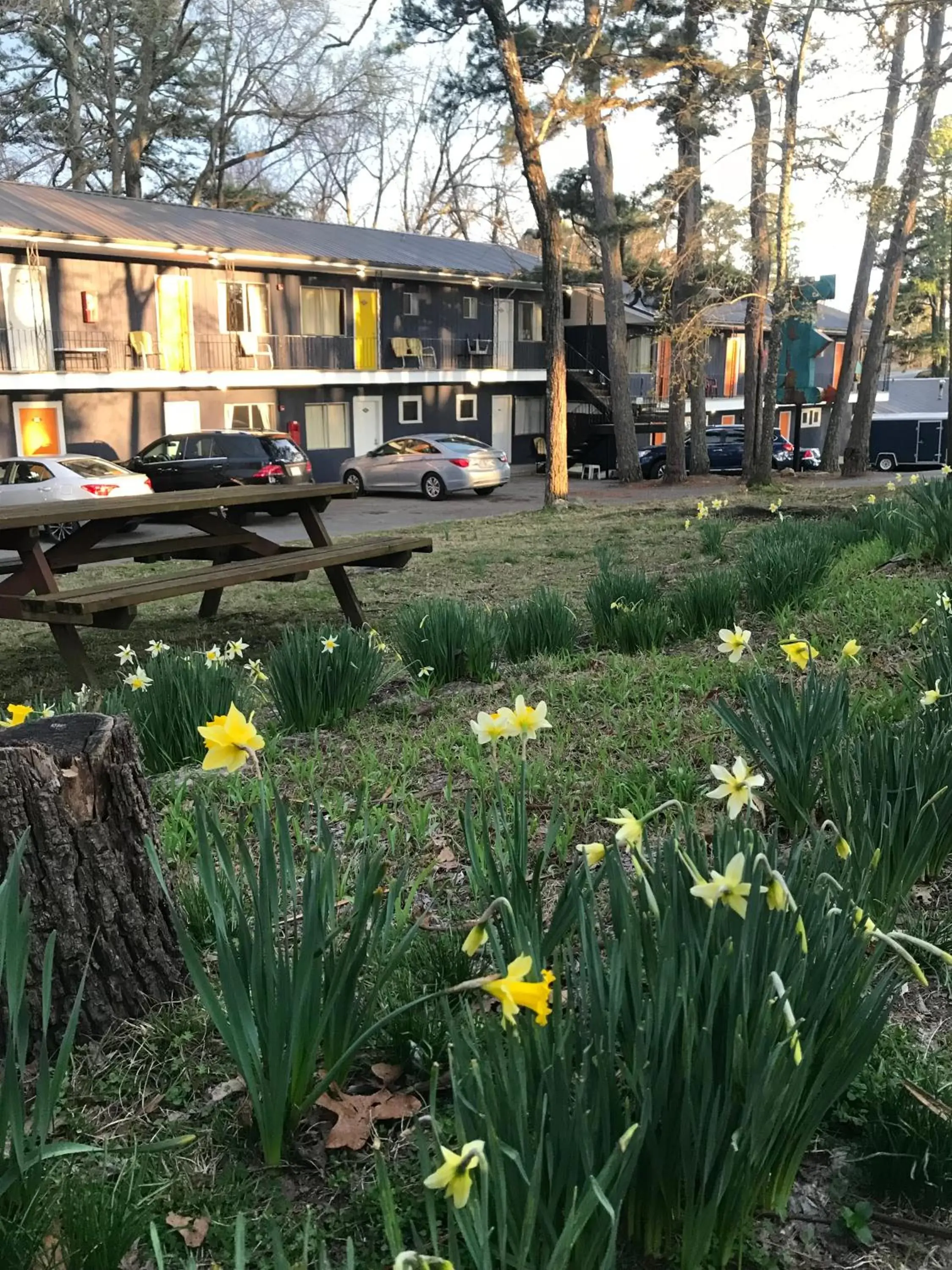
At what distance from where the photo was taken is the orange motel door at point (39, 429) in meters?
22.9

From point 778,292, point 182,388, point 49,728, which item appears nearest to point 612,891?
point 49,728

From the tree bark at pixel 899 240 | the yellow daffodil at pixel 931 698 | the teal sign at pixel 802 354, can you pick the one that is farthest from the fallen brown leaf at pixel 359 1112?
the teal sign at pixel 802 354

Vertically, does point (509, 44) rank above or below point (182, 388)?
above

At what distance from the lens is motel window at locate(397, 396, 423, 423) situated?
31.3m

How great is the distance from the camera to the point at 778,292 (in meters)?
21.5

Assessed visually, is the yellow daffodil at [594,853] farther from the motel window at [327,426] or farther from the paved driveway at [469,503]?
the motel window at [327,426]

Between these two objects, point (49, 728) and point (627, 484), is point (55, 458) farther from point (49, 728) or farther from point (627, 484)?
point (49, 728)

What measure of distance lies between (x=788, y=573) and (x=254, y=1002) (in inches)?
174

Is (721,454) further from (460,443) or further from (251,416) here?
(251,416)

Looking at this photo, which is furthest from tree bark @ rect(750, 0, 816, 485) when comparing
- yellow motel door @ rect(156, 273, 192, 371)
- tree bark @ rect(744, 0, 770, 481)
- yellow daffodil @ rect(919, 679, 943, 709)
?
yellow daffodil @ rect(919, 679, 943, 709)

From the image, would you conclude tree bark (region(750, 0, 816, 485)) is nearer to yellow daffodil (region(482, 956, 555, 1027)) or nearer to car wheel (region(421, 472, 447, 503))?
car wheel (region(421, 472, 447, 503))

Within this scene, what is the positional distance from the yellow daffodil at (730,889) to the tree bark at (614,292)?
2288 cm

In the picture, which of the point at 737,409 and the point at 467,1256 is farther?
the point at 737,409

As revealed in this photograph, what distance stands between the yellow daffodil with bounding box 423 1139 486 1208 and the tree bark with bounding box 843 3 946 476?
1576cm
